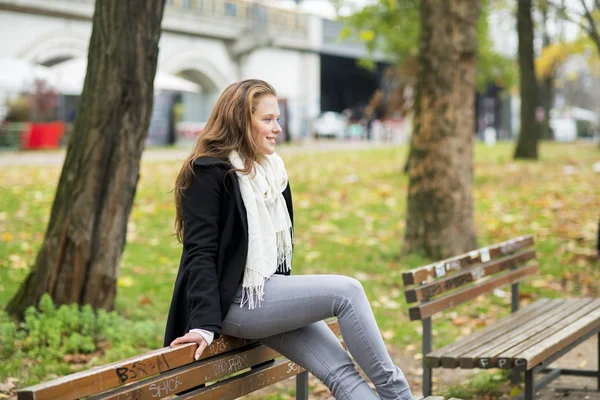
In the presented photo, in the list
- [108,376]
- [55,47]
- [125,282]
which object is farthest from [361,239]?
[55,47]

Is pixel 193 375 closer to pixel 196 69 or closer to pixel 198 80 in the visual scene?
pixel 196 69

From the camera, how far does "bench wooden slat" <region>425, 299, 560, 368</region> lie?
419 centimetres

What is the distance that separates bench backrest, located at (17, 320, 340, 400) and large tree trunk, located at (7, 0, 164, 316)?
259 centimetres

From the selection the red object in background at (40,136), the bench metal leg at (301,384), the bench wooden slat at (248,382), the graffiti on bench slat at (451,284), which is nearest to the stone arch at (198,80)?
the red object in background at (40,136)

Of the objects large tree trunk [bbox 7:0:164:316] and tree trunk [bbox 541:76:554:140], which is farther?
tree trunk [bbox 541:76:554:140]

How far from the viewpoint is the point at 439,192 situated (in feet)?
27.2

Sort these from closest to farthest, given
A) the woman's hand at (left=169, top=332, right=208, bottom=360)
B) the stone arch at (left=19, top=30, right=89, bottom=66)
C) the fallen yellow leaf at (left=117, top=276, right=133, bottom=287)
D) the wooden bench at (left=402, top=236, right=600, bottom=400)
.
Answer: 1. the woman's hand at (left=169, top=332, right=208, bottom=360)
2. the wooden bench at (left=402, top=236, right=600, bottom=400)
3. the fallen yellow leaf at (left=117, top=276, right=133, bottom=287)
4. the stone arch at (left=19, top=30, right=89, bottom=66)

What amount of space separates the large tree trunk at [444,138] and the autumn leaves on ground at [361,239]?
0.38 m

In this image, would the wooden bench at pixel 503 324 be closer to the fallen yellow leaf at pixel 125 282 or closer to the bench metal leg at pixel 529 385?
the bench metal leg at pixel 529 385

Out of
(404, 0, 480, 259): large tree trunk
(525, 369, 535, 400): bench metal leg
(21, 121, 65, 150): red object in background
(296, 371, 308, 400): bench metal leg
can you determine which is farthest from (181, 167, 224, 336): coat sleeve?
(21, 121, 65, 150): red object in background

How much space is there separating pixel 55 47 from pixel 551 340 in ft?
90.0

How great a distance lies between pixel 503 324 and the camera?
497cm

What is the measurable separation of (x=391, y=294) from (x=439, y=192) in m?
1.36

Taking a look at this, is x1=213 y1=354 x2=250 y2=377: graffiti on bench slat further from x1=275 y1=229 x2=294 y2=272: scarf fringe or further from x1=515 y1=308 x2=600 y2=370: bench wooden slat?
x1=515 y1=308 x2=600 y2=370: bench wooden slat
